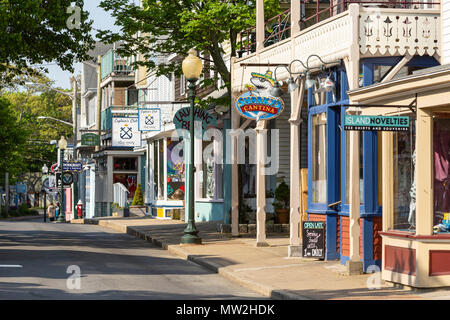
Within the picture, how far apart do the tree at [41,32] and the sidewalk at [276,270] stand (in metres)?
5.95

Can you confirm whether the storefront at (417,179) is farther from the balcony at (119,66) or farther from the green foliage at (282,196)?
the balcony at (119,66)

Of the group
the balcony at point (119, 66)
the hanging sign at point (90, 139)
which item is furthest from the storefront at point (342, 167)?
the balcony at point (119, 66)

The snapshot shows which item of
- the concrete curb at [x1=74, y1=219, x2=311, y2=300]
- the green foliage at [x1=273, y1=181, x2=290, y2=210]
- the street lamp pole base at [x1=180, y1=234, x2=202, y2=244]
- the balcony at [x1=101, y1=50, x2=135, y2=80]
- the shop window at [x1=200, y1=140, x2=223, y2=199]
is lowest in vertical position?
the concrete curb at [x1=74, y1=219, x2=311, y2=300]

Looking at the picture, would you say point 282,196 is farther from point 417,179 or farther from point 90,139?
point 90,139

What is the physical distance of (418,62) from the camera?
1595cm

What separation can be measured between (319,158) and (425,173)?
5280mm

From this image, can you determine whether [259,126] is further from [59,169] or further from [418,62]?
[59,169]

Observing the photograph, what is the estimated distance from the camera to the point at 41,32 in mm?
24594

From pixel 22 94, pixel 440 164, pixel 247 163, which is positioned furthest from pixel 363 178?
pixel 22 94

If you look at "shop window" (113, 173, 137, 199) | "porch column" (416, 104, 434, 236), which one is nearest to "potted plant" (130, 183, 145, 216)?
"shop window" (113, 173, 137, 199)

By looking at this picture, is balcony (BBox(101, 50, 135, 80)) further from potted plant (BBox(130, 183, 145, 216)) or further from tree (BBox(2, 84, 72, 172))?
tree (BBox(2, 84, 72, 172))

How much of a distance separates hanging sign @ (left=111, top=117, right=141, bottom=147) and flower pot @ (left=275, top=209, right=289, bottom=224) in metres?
13.6

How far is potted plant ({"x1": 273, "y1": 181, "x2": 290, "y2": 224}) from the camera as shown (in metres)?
25.9

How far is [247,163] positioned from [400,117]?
15.1 metres
